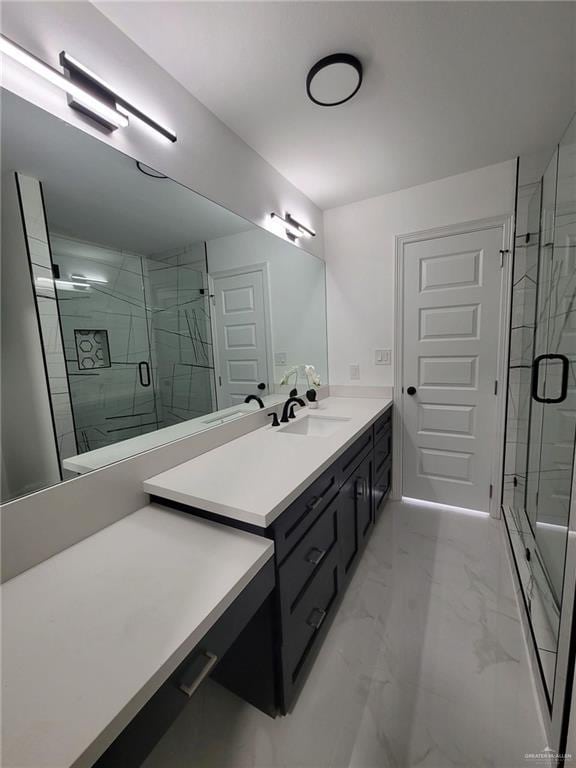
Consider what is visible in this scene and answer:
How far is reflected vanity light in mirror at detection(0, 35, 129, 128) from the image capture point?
797 millimetres

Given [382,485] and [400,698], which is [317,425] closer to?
[382,485]

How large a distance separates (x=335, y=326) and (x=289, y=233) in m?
0.87

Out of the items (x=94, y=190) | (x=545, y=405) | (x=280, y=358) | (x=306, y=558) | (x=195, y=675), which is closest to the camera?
(x=195, y=675)

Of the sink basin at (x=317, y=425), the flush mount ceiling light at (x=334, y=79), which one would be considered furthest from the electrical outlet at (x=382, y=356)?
the flush mount ceiling light at (x=334, y=79)

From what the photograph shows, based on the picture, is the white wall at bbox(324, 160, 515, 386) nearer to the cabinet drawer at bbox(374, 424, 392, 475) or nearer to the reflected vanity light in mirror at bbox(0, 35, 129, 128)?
the cabinet drawer at bbox(374, 424, 392, 475)

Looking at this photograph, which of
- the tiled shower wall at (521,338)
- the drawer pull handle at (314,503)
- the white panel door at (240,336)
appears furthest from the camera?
the tiled shower wall at (521,338)

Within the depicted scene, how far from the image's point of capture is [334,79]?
1.30 metres

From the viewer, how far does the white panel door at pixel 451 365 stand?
7.14 ft

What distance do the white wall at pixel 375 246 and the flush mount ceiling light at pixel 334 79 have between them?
112cm

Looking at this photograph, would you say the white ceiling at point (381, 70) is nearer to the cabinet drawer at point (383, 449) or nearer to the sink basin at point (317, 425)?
the sink basin at point (317, 425)

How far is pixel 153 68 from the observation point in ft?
3.97

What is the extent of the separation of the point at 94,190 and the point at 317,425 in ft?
Result: 5.64

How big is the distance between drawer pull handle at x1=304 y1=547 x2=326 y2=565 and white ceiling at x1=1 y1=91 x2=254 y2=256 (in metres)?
1.39

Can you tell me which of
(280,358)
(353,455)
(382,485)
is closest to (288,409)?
(280,358)
